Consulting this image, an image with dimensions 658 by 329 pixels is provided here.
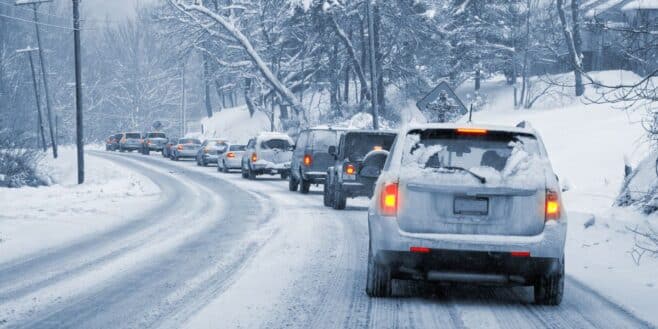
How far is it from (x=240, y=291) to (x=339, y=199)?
11.4 m

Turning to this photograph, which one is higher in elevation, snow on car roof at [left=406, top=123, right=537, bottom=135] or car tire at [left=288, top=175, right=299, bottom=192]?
snow on car roof at [left=406, top=123, right=537, bottom=135]

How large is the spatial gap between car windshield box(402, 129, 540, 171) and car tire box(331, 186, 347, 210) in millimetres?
11712

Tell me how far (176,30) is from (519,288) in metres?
41.2

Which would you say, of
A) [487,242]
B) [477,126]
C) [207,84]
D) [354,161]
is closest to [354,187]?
[354,161]

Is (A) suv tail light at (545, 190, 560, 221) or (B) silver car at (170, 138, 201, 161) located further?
(B) silver car at (170, 138, 201, 161)

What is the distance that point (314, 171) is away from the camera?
81.6 feet

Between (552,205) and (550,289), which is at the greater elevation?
(552,205)

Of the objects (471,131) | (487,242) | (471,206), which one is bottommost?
(487,242)

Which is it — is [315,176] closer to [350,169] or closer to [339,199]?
[339,199]

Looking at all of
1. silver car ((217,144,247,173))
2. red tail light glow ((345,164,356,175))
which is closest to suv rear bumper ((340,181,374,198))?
red tail light glow ((345,164,356,175))

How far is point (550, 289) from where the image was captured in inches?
315

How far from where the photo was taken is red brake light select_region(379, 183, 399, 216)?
7820mm

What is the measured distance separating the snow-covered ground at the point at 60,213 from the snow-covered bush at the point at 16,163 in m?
6.70

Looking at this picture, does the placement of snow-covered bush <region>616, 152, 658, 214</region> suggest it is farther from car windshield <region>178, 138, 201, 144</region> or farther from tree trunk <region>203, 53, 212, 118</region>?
tree trunk <region>203, 53, 212, 118</region>
